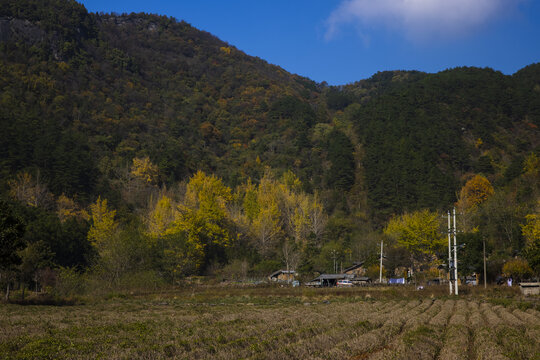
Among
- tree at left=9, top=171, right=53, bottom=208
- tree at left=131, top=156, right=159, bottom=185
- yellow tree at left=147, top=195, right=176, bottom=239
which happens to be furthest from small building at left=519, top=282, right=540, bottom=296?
tree at left=131, top=156, right=159, bottom=185

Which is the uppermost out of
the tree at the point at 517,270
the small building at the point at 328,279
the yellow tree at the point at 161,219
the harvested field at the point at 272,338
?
the yellow tree at the point at 161,219

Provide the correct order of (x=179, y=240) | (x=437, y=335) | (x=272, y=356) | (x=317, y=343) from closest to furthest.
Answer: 1. (x=272, y=356)
2. (x=317, y=343)
3. (x=437, y=335)
4. (x=179, y=240)

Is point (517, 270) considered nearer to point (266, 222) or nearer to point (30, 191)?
point (266, 222)

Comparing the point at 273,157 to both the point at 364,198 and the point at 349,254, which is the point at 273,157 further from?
the point at 349,254

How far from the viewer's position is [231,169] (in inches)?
4688

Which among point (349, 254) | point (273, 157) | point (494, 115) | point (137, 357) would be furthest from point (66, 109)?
point (137, 357)

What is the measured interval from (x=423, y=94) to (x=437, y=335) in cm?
12071

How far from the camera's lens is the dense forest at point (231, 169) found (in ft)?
204

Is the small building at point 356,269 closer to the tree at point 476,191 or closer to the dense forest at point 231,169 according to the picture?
the dense forest at point 231,169

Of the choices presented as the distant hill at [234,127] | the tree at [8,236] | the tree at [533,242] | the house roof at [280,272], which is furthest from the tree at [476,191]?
the tree at [8,236]

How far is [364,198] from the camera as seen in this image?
10000 centimetres

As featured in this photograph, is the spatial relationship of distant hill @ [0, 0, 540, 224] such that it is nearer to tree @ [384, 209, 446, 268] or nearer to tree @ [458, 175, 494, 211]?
tree @ [458, 175, 494, 211]

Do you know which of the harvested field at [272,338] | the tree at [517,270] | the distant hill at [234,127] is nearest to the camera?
the harvested field at [272,338]

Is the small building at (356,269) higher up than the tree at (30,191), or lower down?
lower down
